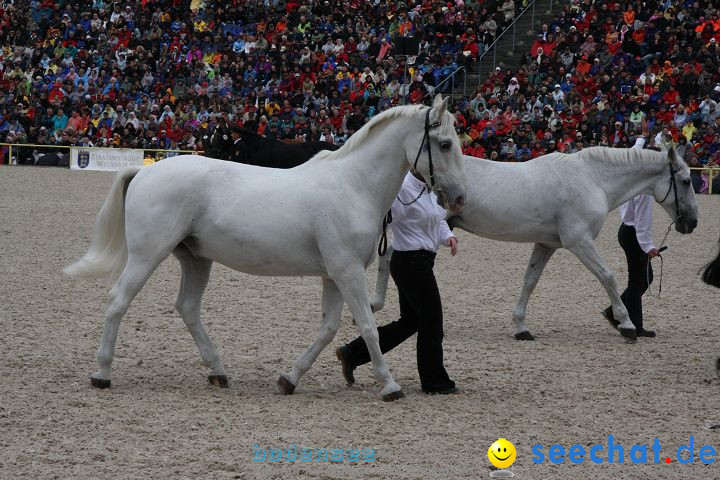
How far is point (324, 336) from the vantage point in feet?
21.1

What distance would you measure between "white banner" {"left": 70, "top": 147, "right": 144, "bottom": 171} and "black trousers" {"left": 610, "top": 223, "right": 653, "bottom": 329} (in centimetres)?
2023

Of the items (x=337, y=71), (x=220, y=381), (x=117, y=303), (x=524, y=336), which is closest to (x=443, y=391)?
(x=220, y=381)

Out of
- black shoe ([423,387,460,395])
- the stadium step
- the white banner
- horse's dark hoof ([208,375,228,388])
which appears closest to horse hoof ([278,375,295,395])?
horse's dark hoof ([208,375,228,388])

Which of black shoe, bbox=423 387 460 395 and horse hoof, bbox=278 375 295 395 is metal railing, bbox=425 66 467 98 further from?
horse hoof, bbox=278 375 295 395

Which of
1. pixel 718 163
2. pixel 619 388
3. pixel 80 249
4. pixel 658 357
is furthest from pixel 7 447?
pixel 718 163

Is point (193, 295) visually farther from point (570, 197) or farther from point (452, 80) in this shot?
point (452, 80)

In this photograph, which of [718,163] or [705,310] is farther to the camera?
[718,163]

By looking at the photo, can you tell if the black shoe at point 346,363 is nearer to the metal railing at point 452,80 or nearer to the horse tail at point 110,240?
the horse tail at point 110,240

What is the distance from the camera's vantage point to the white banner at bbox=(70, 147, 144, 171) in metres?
27.5

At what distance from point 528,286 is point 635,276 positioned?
0.96m

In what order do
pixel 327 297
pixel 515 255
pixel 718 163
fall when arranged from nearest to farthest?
pixel 327 297, pixel 515 255, pixel 718 163

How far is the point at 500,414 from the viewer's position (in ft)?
19.7

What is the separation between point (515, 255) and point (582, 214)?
17.0ft

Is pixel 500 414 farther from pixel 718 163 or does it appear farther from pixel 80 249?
pixel 718 163
